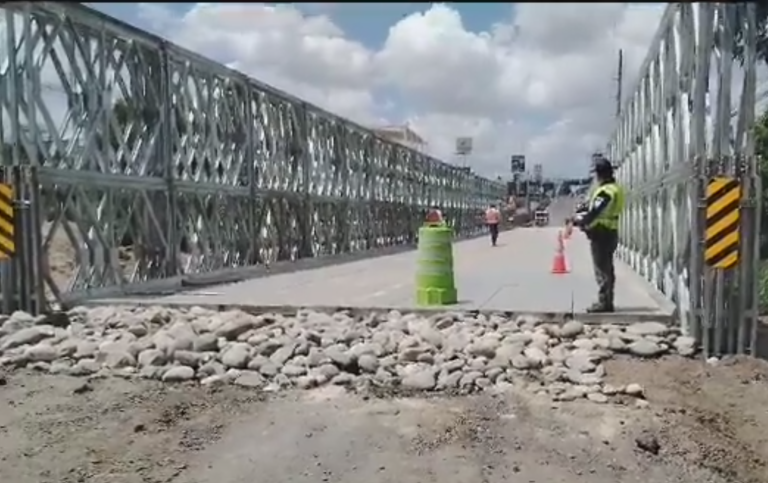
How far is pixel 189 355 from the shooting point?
797cm

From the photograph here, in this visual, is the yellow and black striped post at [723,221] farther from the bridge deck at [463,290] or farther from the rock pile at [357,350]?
the bridge deck at [463,290]

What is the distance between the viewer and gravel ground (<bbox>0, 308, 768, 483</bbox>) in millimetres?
5781

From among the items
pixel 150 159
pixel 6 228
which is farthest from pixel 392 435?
pixel 150 159

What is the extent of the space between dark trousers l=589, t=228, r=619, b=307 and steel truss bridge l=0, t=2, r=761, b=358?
708 millimetres

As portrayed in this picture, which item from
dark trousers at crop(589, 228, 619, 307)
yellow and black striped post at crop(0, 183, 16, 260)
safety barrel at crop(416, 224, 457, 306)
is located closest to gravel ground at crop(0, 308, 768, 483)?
dark trousers at crop(589, 228, 619, 307)

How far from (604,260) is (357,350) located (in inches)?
127

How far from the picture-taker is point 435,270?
1026cm

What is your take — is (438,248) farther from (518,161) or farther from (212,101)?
(518,161)

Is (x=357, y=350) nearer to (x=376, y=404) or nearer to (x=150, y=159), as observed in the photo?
(x=376, y=404)

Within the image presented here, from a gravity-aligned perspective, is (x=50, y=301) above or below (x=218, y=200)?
below

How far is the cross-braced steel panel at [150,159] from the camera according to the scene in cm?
1085

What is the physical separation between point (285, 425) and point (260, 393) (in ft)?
2.83

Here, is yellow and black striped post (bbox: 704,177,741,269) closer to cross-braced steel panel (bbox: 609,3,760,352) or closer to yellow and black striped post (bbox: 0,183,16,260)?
cross-braced steel panel (bbox: 609,3,760,352)

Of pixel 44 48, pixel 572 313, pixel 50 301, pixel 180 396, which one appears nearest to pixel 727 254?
pixel 572 313
